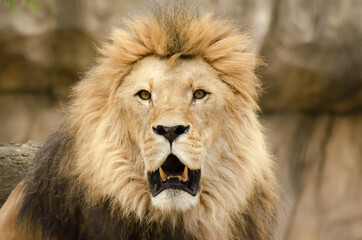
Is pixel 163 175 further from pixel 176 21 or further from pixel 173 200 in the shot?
pixel 176 21

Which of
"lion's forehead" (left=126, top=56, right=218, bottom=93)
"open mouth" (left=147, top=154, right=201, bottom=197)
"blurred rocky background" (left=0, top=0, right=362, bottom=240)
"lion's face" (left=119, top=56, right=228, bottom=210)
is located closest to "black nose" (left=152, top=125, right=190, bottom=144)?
"lion's face" (left=119, top=56, right=228, bottom=210)

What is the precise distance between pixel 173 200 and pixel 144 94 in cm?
72

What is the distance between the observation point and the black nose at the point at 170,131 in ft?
11.5

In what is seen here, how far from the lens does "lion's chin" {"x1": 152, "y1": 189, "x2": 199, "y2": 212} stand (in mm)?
3592

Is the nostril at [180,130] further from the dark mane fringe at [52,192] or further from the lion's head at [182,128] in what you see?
the dark mane fringe at [52,192]

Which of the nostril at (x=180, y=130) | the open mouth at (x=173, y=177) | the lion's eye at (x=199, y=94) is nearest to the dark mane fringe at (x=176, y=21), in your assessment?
the lion's eye at (x=199, y=94)

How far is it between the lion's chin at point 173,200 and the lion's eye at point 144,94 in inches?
24.7

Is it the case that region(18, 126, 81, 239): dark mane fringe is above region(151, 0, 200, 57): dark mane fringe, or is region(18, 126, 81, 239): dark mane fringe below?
below

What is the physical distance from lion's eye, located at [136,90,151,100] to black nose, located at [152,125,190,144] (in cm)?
34

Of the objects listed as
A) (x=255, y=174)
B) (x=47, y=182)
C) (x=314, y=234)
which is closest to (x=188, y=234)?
(x=255, y=174)

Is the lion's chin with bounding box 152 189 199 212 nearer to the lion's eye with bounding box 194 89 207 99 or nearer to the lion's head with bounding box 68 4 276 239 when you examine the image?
the lion's head with bounding box 68 4 276 239

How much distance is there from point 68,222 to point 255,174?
128 cm

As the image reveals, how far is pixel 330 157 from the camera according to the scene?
9.41 metres

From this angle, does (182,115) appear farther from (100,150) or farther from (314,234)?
(314,234)
